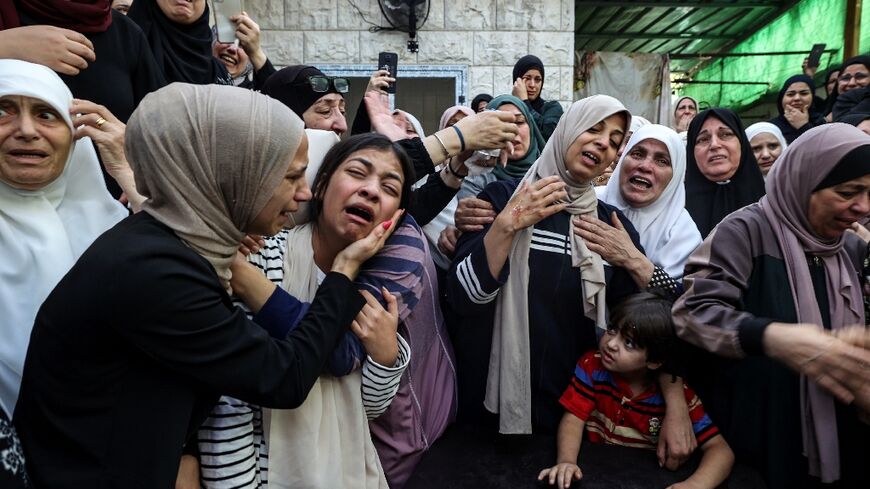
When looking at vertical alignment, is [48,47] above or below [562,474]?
above

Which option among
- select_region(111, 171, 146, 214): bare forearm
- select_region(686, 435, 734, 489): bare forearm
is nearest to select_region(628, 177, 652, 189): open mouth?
select_region(686, 435, 734, 489): bare forearm

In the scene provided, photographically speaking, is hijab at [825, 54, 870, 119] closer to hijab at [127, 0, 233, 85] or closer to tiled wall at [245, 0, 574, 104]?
tiled wall at [245, 0, 574, 104]

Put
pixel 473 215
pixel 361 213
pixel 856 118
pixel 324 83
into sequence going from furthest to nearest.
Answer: pixel 856 118 → pixel 324 83 → pixel 473 215 → pixel 361 213

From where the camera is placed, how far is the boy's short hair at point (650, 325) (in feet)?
6.33

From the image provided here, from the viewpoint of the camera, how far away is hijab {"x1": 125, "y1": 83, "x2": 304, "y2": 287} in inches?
46.1

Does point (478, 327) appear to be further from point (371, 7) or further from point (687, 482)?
point (371, 7)

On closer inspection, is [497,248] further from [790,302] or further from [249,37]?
[249,37]

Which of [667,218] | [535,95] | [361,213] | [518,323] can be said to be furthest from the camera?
[535,95]

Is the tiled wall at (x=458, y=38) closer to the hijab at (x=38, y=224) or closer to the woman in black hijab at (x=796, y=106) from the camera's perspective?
the woman in black hijab at (x=796, y=106)

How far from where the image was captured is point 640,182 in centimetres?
258

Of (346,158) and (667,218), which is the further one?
(667,218)

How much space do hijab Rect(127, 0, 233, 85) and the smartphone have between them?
0.38 metres

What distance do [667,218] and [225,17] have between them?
8.42ft

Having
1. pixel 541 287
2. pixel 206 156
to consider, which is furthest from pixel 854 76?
pixel 206 156
